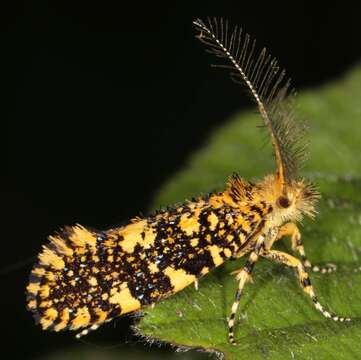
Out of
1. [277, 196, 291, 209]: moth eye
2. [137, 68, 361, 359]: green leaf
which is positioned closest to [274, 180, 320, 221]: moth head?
[277, 196, 291, 209]: moth eye

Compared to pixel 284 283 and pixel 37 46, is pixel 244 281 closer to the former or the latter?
pixel 284 283

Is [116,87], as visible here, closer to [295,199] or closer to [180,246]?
[295,199]

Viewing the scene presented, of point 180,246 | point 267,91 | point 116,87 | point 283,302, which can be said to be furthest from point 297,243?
point 116,87

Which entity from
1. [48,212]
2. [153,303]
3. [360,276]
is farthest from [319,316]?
[48,212]

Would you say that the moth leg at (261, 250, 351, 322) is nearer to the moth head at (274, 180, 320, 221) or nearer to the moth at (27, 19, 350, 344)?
the moth at (27, 19, 350, 344)

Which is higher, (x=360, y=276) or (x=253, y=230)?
(x=253, y=230)

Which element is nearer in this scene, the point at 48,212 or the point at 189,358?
the point at 189,358

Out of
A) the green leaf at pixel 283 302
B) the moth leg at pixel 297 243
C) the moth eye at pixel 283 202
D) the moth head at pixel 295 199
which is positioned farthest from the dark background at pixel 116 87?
the moth eye at pixel 283 202
